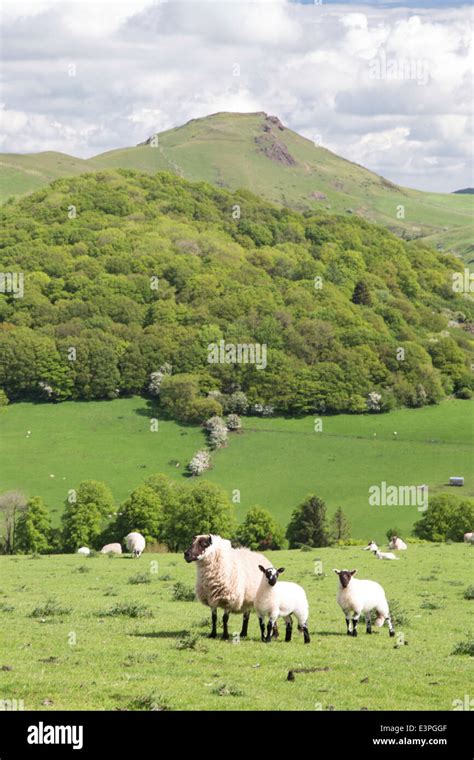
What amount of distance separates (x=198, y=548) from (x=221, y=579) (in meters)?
0.84

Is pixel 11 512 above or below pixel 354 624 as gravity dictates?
above

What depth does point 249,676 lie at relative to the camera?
55.5 feet

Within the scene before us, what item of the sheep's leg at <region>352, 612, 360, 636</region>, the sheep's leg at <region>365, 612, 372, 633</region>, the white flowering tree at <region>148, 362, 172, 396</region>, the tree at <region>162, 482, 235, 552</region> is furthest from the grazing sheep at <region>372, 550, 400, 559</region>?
the white flowering tree at <region>148, 362, 172, 396</region>


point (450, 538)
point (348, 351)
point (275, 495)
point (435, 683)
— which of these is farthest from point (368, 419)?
point (435, 683)

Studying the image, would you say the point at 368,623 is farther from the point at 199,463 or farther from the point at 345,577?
the point at 199,463

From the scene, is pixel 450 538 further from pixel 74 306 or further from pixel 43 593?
pixel 74 306

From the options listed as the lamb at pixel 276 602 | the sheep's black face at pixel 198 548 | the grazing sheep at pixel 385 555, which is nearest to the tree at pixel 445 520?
the grazing sheep at pixel 385 555

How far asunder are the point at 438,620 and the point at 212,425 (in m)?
117

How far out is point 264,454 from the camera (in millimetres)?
134875

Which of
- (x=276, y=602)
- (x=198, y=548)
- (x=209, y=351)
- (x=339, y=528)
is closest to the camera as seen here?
(x=276, y=602)

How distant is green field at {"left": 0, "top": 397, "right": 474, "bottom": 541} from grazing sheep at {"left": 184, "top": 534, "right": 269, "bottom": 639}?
270 feet

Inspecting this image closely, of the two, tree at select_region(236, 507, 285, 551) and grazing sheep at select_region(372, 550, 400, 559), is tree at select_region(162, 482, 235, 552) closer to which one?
tree at select_region(236, 507, 285, 551)

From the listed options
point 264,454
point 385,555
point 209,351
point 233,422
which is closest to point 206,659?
point 385,555

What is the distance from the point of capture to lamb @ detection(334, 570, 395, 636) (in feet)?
71.8
